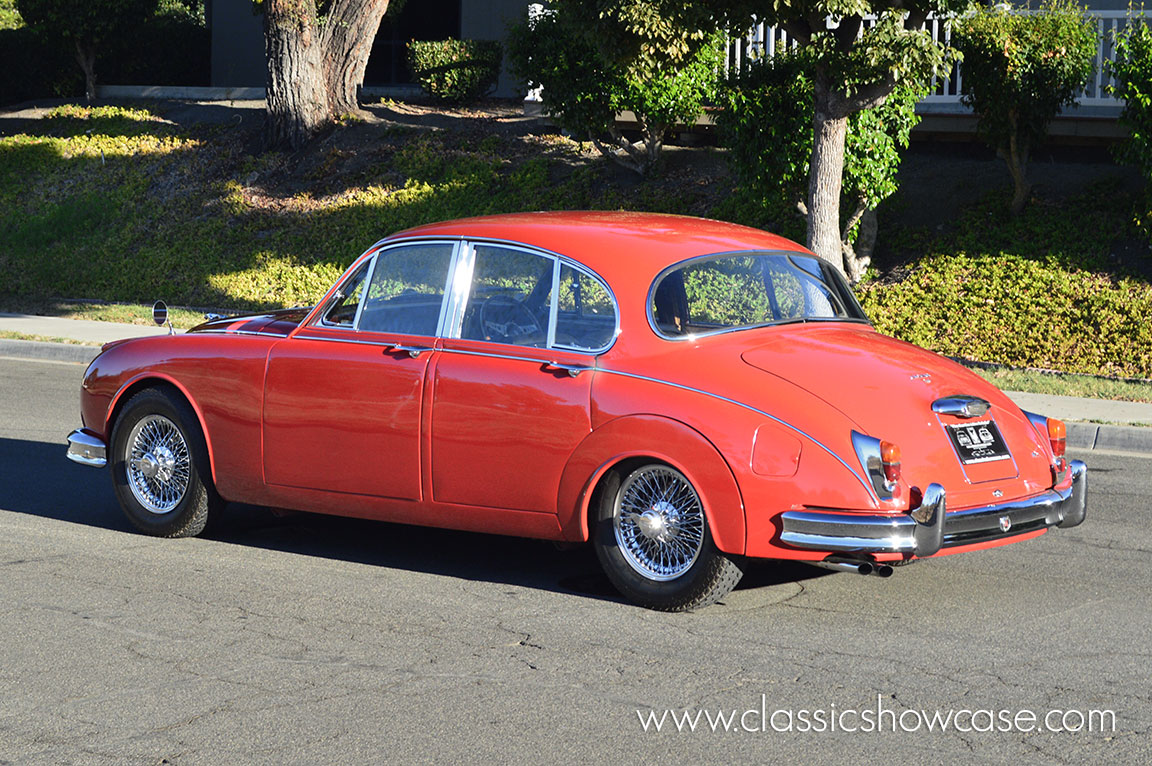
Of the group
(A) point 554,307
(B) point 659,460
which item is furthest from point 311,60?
(B) point 659,460

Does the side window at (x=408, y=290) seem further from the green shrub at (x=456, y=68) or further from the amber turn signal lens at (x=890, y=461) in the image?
the green shrub at (x=456, y=68)

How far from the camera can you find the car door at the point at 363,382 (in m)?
6.67

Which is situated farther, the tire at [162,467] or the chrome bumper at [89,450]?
the chrome bumper at [89,450]

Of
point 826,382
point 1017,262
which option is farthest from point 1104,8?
point 826,382

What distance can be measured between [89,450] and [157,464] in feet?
1.68

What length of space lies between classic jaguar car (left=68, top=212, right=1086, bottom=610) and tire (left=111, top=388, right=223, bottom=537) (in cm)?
1

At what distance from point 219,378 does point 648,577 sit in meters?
2.64

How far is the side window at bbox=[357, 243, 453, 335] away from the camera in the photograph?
685 centimetres

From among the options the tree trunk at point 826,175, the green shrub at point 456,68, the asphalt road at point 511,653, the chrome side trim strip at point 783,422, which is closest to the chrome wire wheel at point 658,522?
the asphalt road at point 511,653

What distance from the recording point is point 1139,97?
1457cm

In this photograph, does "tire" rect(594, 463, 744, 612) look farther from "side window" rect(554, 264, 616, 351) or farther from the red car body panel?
"side window" rect(554, 264, 616, 351)

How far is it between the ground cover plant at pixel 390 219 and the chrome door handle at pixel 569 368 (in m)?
9.17

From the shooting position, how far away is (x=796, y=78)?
1578 centimetres

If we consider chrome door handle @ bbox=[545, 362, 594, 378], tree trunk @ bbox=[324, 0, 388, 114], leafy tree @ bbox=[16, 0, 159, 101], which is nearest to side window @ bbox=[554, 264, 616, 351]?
chrome door handle @ bbox=[545, 362, 594, 378]
